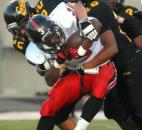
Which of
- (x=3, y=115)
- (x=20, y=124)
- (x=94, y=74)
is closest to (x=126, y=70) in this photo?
(x=94, y=74)

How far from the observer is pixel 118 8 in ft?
22.5

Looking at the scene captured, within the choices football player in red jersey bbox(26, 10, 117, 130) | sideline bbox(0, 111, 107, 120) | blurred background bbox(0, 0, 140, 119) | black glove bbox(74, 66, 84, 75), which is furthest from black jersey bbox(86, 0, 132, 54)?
blurred background bbox(0, 0, 140, 119)

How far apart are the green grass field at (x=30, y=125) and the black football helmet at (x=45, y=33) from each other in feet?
10.8

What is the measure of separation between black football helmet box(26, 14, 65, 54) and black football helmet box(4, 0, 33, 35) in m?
0.53

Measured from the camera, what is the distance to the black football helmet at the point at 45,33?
555 cm

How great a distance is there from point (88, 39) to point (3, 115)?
548 centimetres

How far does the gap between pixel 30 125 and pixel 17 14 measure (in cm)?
332

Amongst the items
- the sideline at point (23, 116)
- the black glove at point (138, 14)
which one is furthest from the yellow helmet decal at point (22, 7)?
the sideline at point (23, 116)

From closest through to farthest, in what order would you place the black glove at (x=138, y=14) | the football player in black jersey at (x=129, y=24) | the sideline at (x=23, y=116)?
1. the football player in black jersey at (x=129, y=24)
2. the black glove at (x=138, y=14)
3. the sideline at (x=23, y=116)

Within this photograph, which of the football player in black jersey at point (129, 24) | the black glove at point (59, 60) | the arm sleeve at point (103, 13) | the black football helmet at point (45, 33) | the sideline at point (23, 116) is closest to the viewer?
the black football helmet at point (45, 33)

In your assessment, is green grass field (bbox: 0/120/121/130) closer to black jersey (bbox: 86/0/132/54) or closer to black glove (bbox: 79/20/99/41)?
black jersey (bbox: 86/0/132/54)

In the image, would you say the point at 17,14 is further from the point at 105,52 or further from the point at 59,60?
the point at 105,52

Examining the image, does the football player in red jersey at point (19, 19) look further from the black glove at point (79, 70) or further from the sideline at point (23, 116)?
the sideline at point (23, 116)

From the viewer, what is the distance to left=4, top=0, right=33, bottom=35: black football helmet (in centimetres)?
616
